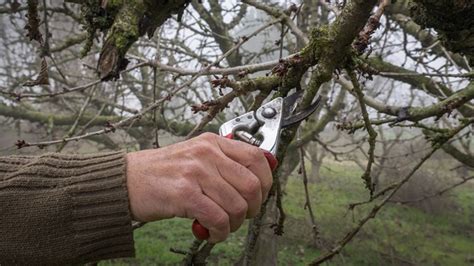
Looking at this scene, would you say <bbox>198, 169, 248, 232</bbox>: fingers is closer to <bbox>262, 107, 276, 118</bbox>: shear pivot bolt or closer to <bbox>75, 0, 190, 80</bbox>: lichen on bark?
<bbox>262, 107, 276, 118</bbox>: shear pivot bolt

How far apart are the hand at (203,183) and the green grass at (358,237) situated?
5162mm

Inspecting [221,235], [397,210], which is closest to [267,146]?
[221,235]

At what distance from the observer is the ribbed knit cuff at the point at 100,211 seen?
3.92 feet

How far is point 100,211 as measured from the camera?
1.20 m

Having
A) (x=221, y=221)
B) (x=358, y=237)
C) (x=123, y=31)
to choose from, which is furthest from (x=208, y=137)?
(x=358, y=237)

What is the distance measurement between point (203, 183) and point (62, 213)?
1.39ft

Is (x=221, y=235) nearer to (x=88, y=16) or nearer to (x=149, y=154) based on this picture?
(x=149, y=154)

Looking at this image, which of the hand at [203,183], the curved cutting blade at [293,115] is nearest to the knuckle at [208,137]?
the hand at [203,183]

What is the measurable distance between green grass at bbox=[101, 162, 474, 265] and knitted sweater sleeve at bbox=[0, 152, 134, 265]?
5244 mm

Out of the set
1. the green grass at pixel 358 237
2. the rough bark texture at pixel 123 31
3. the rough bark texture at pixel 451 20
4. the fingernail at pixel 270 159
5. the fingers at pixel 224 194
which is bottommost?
the green grass at pixel 358 237

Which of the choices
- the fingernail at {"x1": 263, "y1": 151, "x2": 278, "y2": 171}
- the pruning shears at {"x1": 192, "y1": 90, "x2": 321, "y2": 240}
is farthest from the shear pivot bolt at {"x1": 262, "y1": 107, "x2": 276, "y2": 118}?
the fingernail at {"x1": 263, "y1": 151, "x2": 278, "y2": 171}

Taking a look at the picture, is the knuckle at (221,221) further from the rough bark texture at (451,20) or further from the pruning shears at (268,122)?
the rough bark texture at (451,20)

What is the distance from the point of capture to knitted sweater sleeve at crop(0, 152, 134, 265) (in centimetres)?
117

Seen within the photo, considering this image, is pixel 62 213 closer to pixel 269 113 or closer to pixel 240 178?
pixel 240 178
